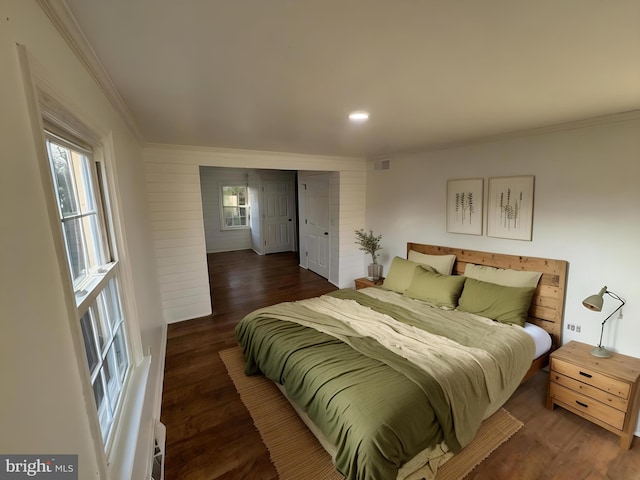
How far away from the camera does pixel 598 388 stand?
6.42 ft

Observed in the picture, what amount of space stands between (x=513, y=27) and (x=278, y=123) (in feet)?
5.65

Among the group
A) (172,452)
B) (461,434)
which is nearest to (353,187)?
(461,434)

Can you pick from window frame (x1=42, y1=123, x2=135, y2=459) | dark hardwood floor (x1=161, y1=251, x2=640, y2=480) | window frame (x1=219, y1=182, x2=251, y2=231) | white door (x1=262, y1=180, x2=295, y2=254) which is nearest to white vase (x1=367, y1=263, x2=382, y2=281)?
dark hardwood floor (x1=161, y1=251, x2=640, y2=480)

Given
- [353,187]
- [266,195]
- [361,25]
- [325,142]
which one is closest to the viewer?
[361,25]

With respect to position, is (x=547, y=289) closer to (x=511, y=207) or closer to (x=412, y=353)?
(x=511, y=207)

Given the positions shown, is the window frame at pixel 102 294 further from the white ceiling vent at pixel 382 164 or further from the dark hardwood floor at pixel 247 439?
the white ceiling vent at pixel 382 164

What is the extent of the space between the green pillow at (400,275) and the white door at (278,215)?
4.49 metres

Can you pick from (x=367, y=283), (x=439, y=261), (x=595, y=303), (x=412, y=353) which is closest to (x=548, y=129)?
(x=595, y=303)

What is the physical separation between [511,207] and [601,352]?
140 centimetres

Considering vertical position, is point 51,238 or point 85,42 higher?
point 85,42

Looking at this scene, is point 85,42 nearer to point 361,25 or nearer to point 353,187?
point 361,25

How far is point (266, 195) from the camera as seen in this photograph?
285 inches

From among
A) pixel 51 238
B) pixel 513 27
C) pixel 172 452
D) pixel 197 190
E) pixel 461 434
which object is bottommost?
pixel 172 452

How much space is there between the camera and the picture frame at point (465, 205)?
10.2 ft
